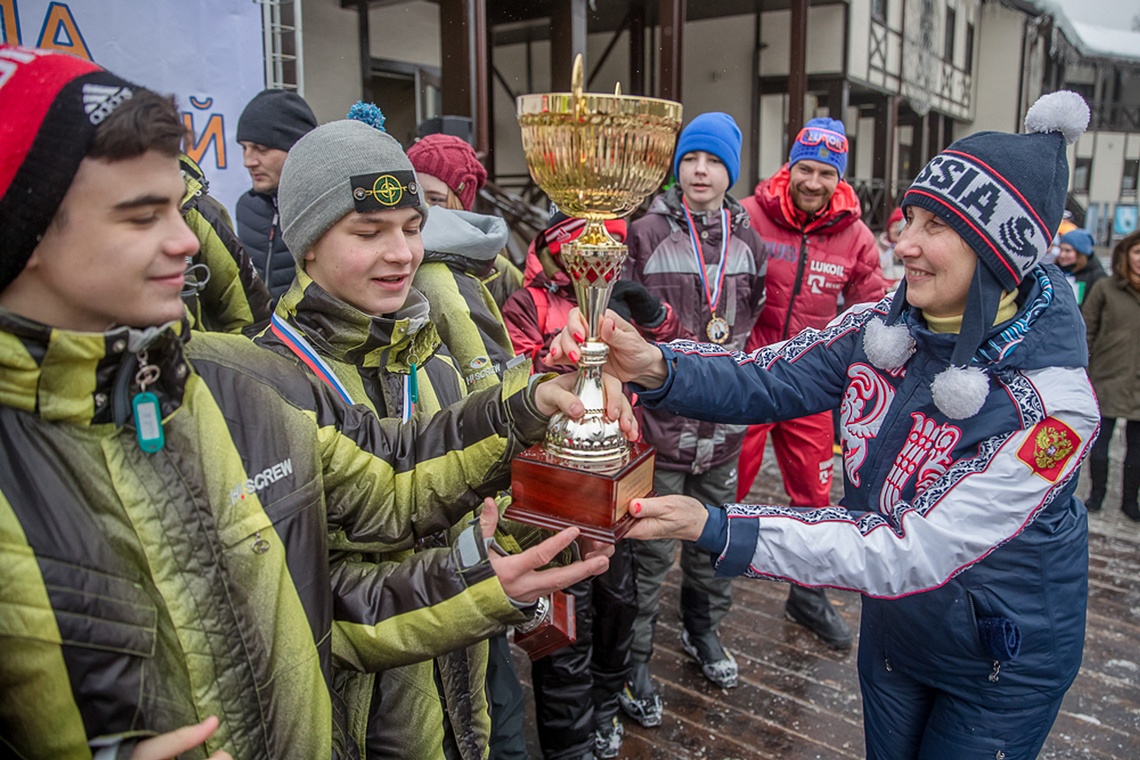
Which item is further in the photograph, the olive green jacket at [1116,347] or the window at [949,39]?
the window at [949,39]

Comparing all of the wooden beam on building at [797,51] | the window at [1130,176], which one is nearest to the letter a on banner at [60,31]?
the wooden beam on building at [797,51]

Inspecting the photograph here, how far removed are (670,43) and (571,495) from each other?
8574 millimetres

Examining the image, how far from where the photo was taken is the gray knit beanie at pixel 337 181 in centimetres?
168

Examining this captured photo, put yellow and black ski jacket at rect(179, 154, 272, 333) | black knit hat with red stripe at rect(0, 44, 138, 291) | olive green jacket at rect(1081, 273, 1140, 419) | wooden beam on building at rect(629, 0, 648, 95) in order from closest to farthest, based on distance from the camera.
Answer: black knit hat with red stripe at rect(0, 44, 138, 291), yellow and black ski jacket at rect(179, 154, 272, 333), olive green jacket at rect(1081, 273, 1140, 419), wooden beam on building at rect(629, 0, 648, 95)

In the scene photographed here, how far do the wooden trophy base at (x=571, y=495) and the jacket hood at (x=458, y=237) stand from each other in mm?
1220

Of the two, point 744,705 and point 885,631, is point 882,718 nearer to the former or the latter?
point 885,631

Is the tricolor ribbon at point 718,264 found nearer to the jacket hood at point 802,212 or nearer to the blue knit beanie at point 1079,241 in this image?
the jacket hood at point 802,212

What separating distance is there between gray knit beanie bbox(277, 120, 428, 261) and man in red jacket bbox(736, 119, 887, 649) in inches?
98.5

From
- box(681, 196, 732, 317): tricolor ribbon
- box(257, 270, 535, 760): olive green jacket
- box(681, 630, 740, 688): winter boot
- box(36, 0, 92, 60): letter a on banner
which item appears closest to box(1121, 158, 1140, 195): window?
box(681, 196, 732, 317): tricolor ribbon

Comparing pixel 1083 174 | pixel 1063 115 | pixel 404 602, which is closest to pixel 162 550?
pixel 404 602

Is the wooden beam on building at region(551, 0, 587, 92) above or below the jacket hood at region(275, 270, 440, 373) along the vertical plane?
above

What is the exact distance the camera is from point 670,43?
9.17 meters

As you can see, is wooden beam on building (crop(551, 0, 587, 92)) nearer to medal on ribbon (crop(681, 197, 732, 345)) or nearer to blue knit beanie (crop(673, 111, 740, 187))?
blue knit beanie (crop(673, 111, 740, 187))

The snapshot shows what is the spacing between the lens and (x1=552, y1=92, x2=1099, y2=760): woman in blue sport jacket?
1.82 metres
